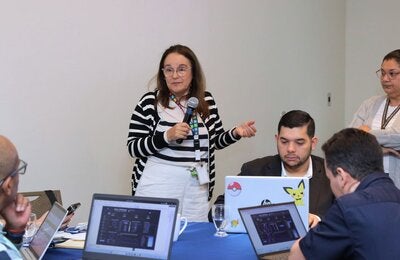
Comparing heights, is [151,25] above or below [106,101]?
above

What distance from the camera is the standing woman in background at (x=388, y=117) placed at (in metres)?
3.70

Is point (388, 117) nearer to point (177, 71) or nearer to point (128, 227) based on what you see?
point (177, 71)

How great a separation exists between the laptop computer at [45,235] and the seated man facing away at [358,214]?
903 millimetres

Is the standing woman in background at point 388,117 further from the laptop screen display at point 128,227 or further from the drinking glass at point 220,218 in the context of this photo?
the laptop screen display at point 128,227

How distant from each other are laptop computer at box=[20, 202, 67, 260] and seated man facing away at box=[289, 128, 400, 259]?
2.96ft

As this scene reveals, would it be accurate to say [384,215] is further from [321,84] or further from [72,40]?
[321,84]

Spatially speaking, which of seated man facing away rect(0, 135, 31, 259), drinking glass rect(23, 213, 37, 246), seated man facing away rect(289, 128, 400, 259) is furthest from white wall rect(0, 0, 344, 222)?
seated man facing away rect(289, 128, 400, 259)

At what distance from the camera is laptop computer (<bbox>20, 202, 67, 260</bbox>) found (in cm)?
200

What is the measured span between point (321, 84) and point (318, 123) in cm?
46

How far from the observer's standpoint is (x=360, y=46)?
638 centimetres

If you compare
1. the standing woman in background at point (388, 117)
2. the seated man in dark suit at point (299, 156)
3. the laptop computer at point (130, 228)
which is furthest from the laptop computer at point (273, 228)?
the standing woman in background at point (388, 117)

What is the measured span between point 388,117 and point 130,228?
2.63 metres

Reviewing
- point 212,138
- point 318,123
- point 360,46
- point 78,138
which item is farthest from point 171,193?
point 360,46

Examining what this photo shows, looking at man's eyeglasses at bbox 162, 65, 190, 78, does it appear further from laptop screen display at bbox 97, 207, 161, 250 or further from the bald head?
the bald head
